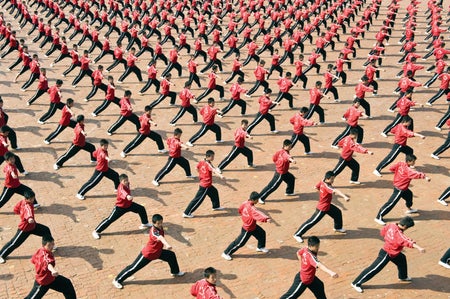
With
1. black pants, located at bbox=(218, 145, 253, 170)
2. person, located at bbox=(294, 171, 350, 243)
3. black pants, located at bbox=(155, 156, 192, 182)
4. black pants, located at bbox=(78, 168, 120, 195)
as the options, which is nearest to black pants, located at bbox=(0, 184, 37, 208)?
black pants, located at bbox=(78, 168, 120, 195)

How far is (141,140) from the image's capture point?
13.8m

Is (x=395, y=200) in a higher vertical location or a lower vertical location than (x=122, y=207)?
higher

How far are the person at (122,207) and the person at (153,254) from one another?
1427 millimetres

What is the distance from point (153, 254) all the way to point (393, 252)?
4198 millimetres

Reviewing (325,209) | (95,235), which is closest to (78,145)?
(95,235)

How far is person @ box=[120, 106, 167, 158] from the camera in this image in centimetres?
1341

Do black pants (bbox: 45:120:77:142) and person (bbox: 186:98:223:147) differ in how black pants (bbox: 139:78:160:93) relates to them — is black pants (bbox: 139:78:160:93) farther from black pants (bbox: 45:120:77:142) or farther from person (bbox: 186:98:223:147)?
black pants (bbox: 45:120:77:142)

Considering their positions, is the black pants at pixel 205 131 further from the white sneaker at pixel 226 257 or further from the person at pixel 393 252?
the person at pixel 393 252

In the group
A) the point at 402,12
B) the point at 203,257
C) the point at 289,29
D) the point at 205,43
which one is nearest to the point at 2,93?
the point at 205,43

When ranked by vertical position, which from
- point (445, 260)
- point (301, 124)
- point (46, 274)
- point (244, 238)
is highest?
point (301, 124)

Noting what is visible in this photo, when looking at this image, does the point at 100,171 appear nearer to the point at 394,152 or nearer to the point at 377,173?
the point at 377,173

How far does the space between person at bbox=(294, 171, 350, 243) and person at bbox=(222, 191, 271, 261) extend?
91 cm

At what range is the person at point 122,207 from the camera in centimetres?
972

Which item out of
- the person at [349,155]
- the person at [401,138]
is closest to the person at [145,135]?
the person at [349,155]
